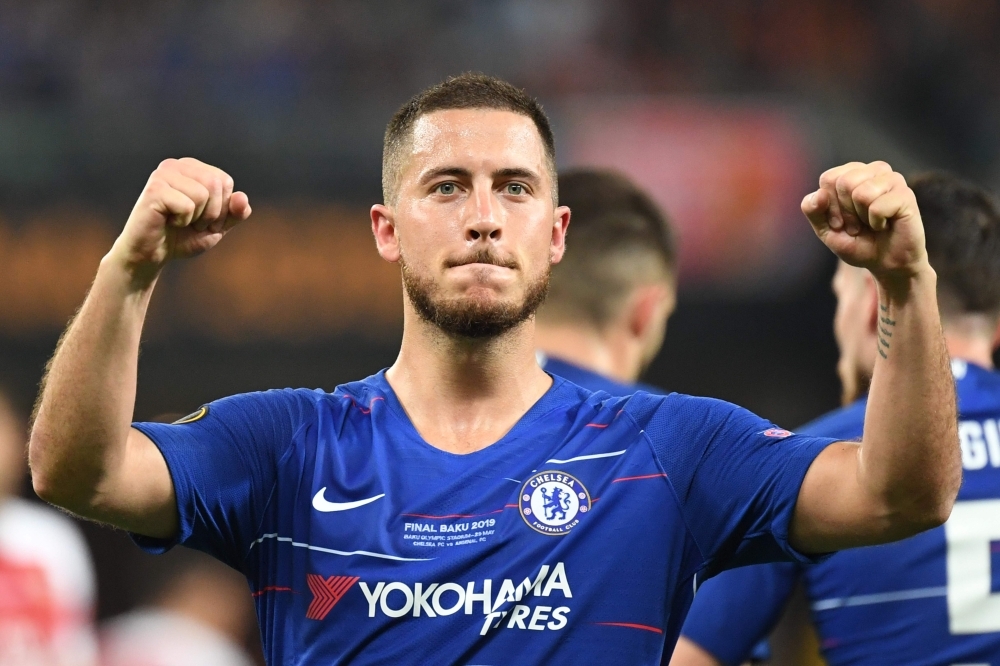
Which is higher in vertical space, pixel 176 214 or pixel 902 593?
pixel 176 214

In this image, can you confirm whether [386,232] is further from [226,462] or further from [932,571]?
[932,571]

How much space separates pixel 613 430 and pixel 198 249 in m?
0.95

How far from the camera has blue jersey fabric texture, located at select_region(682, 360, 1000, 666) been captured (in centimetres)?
334

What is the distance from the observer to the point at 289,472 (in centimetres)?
273

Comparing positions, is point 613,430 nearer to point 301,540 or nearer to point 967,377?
point 301,540

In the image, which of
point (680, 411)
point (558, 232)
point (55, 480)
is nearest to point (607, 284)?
point (558, 232)

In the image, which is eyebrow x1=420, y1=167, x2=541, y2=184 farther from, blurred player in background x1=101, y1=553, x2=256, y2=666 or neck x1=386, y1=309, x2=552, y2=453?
blurred player in background x1=101, y1=553, x2=256, y2=666

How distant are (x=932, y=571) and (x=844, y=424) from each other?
436mm

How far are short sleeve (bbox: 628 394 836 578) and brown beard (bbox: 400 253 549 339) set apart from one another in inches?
13.4

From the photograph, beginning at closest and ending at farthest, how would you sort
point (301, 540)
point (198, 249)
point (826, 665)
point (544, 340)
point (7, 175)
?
point (198, 249)
point (301, 540)
point (826, 665)
point (544, 340)
point (7, 175)

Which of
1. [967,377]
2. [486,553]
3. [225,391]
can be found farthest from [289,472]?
[225,391]

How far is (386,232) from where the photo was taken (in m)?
3.08

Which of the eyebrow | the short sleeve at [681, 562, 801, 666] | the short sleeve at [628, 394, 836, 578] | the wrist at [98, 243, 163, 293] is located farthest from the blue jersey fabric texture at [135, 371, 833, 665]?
the short sleeve at [681, 562, 801, 666]

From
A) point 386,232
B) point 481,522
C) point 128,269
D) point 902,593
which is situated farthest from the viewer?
point 902,593
